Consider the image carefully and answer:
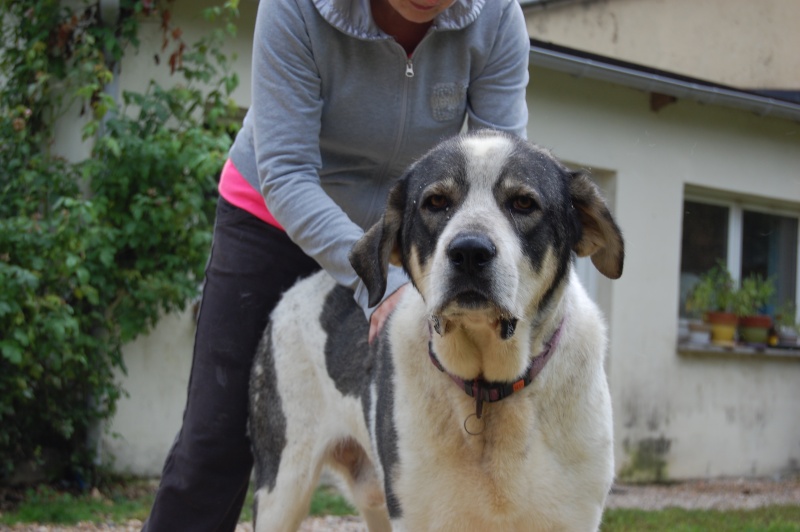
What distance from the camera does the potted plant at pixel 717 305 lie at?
410 inches

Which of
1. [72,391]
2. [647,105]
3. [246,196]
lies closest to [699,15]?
[647,105]

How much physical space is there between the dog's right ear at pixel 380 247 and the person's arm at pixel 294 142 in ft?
0.56

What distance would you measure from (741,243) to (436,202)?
8584 millimetres

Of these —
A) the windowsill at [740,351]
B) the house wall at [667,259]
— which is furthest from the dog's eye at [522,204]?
the windowsill at [740,351]

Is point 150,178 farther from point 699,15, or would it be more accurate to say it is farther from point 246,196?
point 699,15

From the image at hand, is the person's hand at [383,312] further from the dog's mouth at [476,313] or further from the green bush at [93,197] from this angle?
the green bush at [93,197]

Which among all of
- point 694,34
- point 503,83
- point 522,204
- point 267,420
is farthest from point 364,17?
point 694,34

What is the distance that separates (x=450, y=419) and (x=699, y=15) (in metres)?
9.73

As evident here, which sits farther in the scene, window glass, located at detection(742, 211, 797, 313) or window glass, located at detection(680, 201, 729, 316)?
window glass, located at detection(742, 211, 797, 313)

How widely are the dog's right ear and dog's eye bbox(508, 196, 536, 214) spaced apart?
349 mm

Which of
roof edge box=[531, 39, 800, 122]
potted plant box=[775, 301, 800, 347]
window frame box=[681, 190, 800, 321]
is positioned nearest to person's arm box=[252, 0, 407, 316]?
roof edge box=[531, 39, 800, 122]

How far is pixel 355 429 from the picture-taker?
3.55 m

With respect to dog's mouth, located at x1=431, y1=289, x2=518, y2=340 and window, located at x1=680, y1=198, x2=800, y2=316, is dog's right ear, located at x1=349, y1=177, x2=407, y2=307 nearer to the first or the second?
dog's mouth, located at x1=431, y1=289, x2=518, y2=340

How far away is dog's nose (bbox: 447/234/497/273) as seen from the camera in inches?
106
